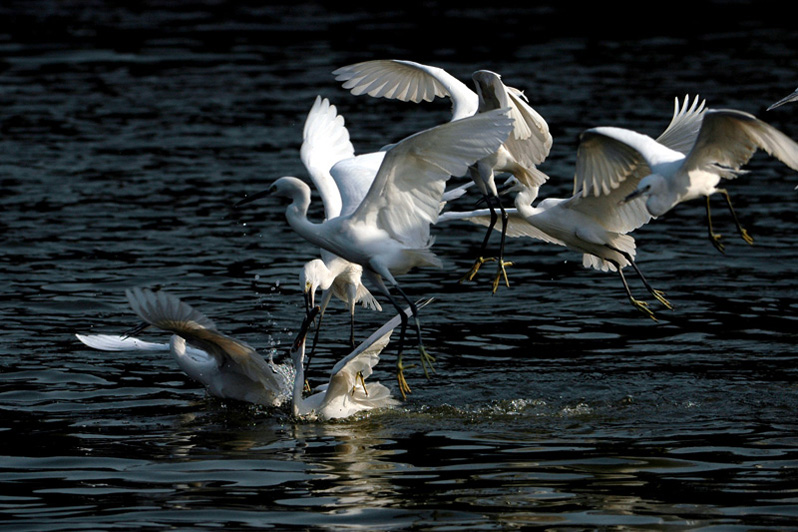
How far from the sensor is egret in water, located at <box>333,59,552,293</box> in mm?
Answer: 10289

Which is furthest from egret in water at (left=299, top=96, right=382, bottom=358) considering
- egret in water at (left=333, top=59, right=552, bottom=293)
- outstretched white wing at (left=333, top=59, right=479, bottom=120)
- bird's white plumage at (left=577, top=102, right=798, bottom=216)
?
bird's white plumage at (left=577, top=102, right=798, bottom=216)

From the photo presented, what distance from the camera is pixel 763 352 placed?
1102cm

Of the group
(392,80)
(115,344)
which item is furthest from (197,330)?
(392,80)

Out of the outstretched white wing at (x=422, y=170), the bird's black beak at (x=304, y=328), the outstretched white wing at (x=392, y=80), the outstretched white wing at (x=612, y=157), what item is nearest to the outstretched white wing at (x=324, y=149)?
the outstretched white wing at (x=392, y=80)

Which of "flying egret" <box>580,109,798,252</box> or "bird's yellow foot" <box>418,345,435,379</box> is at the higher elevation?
"flying egret" <box>580,109,798,252</box>

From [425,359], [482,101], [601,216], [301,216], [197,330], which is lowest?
[425,359]

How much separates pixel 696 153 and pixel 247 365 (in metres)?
3.66

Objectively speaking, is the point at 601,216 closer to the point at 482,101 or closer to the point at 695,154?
the point at 482,101

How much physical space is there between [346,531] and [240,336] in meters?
4.92

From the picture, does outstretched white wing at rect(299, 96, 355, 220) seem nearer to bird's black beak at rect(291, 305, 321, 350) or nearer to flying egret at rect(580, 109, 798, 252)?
bird's black beak at rect(291, 305, 321, 350)

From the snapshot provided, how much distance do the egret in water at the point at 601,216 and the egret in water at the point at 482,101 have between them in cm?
28

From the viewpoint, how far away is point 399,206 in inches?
381

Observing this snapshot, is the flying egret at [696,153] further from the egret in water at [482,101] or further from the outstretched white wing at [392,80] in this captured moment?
the outstretched white wing at [392,80]

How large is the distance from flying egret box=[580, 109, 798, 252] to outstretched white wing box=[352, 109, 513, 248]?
0.91m
